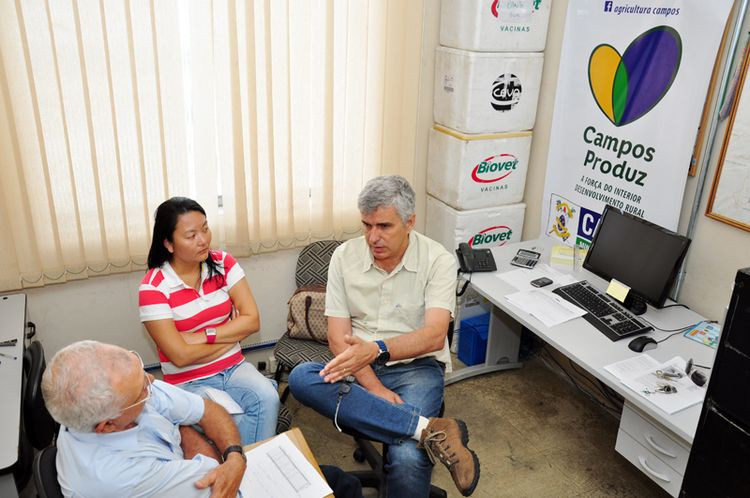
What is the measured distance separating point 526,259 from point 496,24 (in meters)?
1.20

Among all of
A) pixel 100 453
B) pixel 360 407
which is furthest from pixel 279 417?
pixel 100 453

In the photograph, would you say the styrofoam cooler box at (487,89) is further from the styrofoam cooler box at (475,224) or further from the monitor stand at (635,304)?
the monitor stand at (635,304)

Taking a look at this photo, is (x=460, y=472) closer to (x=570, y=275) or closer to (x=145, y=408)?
(x=145, y=408)

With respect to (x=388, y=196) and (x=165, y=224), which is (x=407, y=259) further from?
(x=165, y=224)

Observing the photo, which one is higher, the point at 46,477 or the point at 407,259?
the point at 407,259

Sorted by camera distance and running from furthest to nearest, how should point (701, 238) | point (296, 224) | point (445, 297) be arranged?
1. point (296, 224)
2. point (701, 238)
3. point (445, 297)

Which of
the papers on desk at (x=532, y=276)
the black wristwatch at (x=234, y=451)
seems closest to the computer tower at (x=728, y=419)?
the papers on desk at (x=532, y=276)

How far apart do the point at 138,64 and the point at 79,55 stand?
232 millimetres

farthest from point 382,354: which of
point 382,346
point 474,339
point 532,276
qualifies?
point 474,339

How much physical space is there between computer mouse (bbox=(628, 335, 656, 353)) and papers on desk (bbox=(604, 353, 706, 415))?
0.03m

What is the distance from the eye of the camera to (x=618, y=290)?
8.69 ft

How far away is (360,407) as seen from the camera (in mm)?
2068

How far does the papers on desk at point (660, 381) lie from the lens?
6.67 feet

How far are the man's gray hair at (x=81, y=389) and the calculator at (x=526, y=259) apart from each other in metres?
2.14
